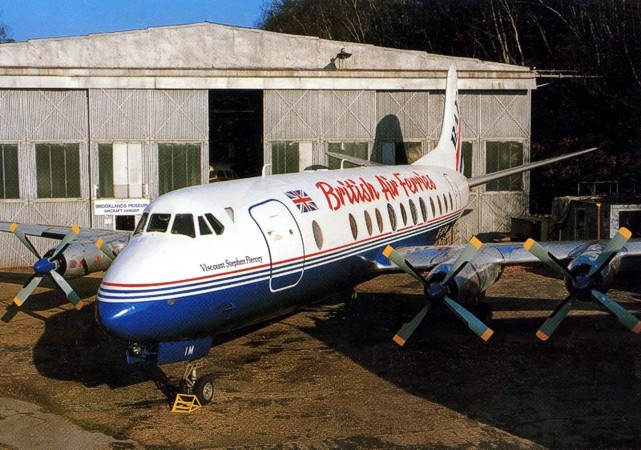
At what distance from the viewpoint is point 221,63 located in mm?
35406

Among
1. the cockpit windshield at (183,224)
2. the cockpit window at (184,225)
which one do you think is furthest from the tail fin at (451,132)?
the cockpit window at (184,225)

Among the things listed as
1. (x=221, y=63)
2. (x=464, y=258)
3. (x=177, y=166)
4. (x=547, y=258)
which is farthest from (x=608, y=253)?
(x=221, y=63)

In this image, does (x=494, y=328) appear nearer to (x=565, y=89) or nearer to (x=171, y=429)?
(x=171, y=429)

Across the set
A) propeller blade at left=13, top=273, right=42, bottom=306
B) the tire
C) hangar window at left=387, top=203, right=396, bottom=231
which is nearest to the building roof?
hangar window at left=387, top=203, right=396, bottom=231

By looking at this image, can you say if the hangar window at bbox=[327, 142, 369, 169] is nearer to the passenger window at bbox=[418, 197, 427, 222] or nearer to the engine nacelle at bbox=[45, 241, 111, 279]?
the passenger window at bbox=[418, 197, 427, 222]

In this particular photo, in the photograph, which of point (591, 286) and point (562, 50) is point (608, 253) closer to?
point (591, 286)

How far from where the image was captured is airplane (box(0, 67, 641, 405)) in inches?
489

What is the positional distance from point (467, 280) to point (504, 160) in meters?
18.3

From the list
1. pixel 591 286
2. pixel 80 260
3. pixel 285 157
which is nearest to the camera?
pixel 591 286

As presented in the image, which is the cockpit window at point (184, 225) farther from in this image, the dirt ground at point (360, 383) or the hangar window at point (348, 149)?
the hangar window at point (348, 149)

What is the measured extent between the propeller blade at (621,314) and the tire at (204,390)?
7.91 m

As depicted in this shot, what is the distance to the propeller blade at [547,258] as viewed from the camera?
49.5 ft

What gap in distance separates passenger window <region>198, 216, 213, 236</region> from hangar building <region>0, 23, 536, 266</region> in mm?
16567

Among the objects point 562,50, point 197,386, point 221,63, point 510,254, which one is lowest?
point 197,386
